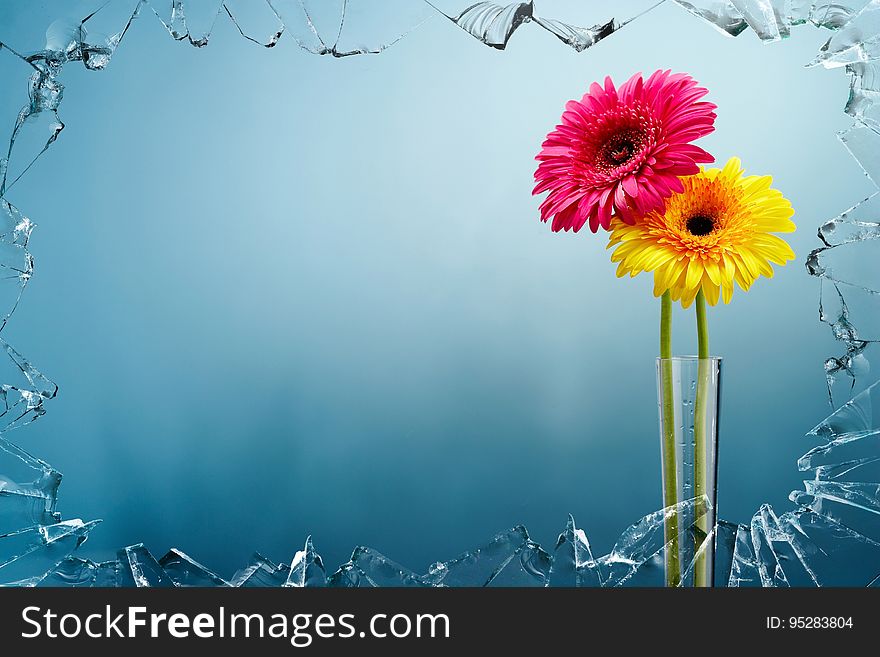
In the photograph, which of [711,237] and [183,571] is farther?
[183,571]

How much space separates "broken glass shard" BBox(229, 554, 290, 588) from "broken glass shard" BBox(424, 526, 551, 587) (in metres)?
0.17

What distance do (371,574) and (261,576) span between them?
126 mm

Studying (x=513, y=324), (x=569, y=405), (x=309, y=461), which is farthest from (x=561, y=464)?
(x=309, y=461)

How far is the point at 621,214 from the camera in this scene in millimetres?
640

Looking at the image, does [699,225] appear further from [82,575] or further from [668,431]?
[82,575]

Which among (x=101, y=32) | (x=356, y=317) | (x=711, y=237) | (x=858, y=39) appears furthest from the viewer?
(x=356, y=317)

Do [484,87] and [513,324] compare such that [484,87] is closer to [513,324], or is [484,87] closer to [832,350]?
[513,324]

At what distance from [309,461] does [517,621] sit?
46 cm

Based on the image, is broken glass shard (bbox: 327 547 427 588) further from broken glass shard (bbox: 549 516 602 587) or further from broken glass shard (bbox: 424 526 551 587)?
broken glass shard (bbox: 549 516 602 587)

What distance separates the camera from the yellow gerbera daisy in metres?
0.64

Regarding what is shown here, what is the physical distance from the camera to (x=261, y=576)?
84cm

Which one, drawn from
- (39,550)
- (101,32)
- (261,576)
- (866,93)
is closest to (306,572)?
(261,576)

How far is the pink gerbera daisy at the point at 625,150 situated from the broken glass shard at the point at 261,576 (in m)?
0.47

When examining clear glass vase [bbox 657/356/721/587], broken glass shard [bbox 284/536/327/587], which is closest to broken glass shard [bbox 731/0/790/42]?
clear glass vase [bbox 657/356/721/587]
